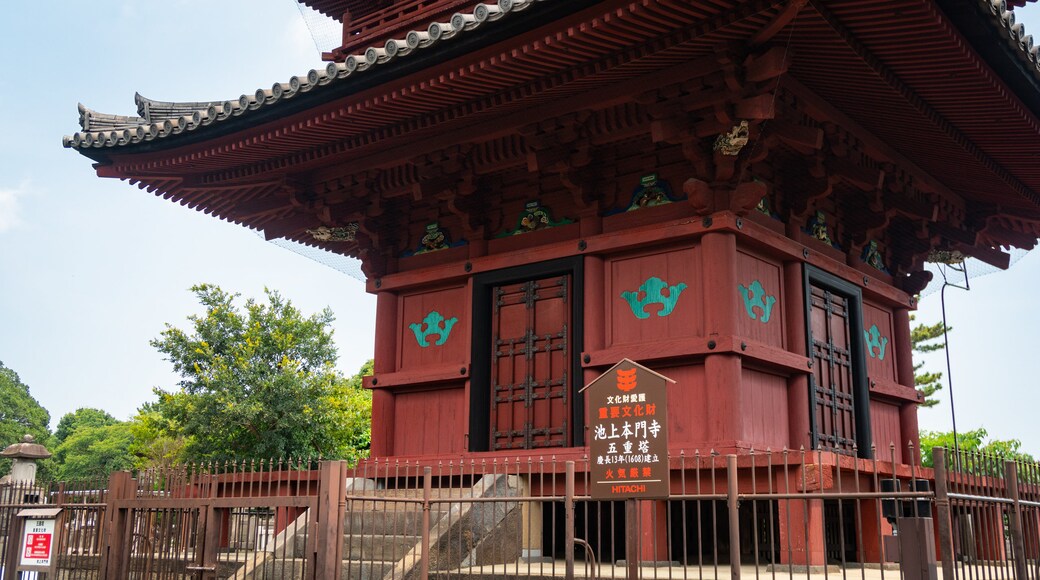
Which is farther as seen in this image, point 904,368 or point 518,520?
point 904,368

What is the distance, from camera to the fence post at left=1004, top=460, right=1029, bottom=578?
8102 millimetres

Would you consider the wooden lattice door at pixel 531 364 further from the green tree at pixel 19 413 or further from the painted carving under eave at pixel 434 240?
the green tree at pixel 19 413

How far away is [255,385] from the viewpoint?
2594cm

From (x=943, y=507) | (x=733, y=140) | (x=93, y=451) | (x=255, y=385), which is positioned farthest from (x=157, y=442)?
(x=93, y=451)

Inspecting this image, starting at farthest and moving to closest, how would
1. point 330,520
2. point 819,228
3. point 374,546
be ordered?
point 819,228, point 374,546, point 330,520

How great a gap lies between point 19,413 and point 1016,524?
3080 inches

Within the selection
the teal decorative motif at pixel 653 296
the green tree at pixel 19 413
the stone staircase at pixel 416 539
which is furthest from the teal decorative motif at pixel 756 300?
the green tree at pixel 19 413

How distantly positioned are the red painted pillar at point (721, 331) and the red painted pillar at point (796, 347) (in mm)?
1380

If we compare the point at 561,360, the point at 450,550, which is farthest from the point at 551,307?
the point at 450,550

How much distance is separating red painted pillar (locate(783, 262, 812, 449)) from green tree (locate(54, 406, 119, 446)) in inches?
3057

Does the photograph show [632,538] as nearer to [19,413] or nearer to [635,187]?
[635,187]

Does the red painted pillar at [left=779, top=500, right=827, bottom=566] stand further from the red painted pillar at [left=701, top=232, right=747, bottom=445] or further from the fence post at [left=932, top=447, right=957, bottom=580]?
the fence post at [left=932, top=447, right=957, bottom=580]

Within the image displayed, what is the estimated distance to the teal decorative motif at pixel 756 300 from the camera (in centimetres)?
1145

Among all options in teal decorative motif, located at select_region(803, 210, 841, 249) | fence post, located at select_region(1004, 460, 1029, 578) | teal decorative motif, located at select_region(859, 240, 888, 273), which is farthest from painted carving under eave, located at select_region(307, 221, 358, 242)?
fence post, located at select_region(1004, 460, 1029, 578)
